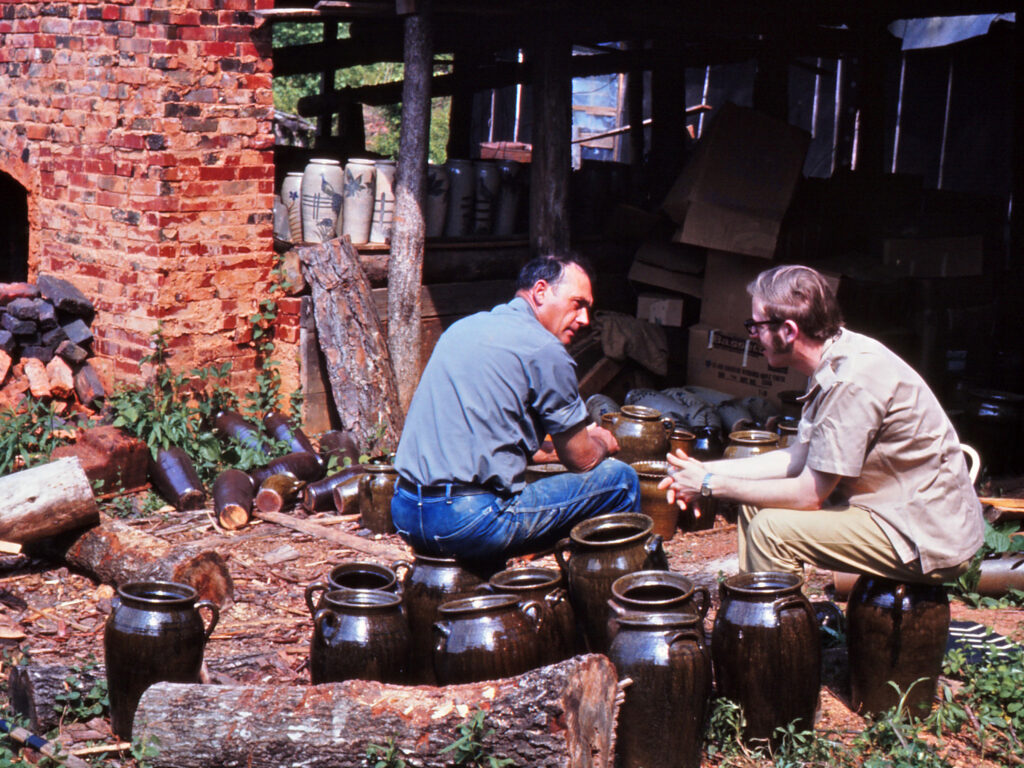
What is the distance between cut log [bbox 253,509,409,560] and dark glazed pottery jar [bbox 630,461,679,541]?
1.28 m

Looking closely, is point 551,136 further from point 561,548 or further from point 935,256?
point 561,548

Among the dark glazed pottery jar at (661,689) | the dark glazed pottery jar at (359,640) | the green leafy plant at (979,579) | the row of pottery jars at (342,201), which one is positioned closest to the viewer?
the dark glazed pottery jar at (661,689)

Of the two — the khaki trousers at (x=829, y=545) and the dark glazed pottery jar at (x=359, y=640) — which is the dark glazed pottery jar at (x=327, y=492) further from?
the khaki trousers at (x=829, y=545)

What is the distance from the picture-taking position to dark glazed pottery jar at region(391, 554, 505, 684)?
162 inches

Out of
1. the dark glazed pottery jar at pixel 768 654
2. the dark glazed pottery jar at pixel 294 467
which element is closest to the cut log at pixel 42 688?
the dark glazed pottery jar at pixel 768 654

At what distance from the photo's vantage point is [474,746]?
336 centimetres

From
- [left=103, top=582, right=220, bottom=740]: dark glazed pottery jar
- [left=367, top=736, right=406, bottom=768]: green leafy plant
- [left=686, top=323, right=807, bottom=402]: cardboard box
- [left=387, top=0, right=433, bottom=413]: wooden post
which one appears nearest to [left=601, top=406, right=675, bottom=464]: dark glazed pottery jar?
[left=387, top=0, right=433, bottom=413]: wooden post

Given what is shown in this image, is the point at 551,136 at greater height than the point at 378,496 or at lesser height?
greater

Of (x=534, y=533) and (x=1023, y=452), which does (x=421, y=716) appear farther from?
(x=1023, y=452)

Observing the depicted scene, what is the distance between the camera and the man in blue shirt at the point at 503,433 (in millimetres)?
4211

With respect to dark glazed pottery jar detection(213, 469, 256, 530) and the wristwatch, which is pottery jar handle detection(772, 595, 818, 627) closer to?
the wristwatch

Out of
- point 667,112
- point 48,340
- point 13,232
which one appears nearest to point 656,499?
point 48,340

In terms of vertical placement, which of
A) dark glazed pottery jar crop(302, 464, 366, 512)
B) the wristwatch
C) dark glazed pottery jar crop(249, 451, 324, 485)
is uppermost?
the wristwatch

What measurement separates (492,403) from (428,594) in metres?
0.72
